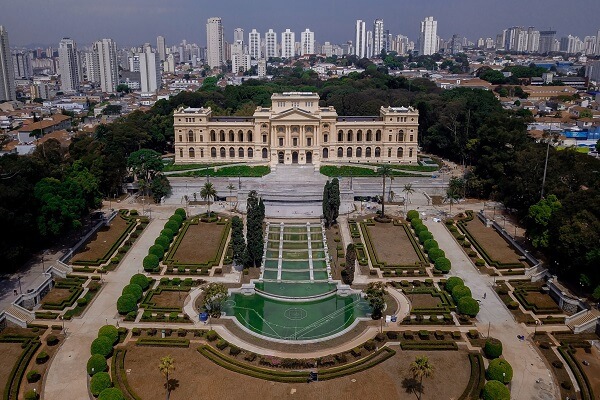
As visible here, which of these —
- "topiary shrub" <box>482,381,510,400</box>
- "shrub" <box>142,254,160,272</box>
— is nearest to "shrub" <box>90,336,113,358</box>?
"shrub" <box>142,254,160,272</box>

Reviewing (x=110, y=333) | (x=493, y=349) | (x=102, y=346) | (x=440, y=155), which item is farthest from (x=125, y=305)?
(x=440, y=155)

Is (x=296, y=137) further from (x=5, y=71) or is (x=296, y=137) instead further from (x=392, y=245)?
(x=5, y=71)

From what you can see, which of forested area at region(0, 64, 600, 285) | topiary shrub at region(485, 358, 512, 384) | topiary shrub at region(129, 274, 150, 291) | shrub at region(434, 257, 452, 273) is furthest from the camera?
shrub at region(434, 257, 452, 273)

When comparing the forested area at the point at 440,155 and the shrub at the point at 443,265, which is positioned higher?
the forested area at the point at 440,155

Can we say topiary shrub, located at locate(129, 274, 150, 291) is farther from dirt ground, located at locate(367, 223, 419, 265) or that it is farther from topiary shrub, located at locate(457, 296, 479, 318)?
topiary shrub, located at locate(457, 296, 479, 318)

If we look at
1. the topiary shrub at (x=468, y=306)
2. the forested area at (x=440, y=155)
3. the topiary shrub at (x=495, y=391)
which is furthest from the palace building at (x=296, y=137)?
the topiary shrub at (x=495, y=391)

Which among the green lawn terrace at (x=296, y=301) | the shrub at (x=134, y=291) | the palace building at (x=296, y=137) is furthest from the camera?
the palace building at (x=296, y=137)

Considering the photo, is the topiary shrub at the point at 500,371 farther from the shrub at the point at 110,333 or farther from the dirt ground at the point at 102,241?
the dirt ground at the point at 102,241
